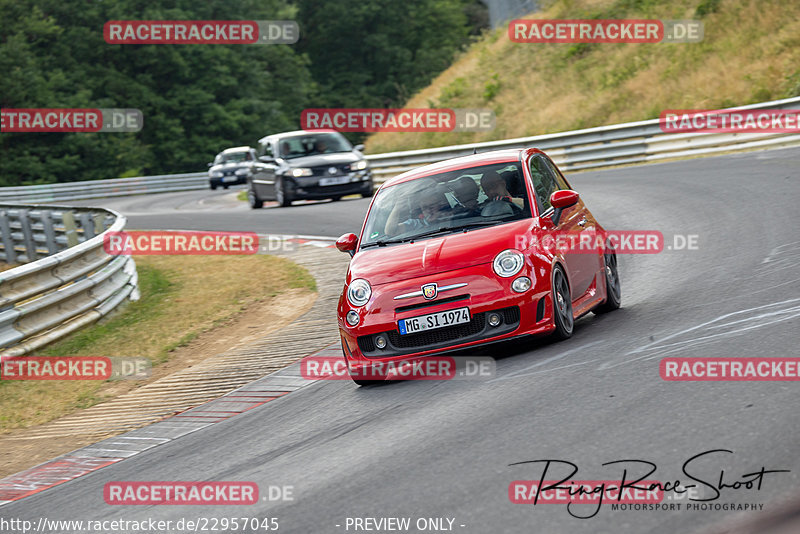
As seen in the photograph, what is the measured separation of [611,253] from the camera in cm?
973

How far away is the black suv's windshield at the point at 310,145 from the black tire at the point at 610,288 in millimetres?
15817

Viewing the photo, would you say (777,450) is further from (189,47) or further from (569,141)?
(189,47)

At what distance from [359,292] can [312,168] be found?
16445 mm

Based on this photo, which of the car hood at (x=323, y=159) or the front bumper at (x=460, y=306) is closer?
the front bumper at (x=460, y=306)

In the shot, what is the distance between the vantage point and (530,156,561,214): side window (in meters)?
8.93

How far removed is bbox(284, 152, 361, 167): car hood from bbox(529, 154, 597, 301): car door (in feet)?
48.4

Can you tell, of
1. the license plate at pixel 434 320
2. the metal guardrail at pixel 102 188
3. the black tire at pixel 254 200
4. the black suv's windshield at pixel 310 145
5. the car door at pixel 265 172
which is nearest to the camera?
the license plate at pixel 434 320

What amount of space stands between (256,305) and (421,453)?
25.5ft

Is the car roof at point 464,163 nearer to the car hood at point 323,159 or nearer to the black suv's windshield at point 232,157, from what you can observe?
the car hood at point 323,159

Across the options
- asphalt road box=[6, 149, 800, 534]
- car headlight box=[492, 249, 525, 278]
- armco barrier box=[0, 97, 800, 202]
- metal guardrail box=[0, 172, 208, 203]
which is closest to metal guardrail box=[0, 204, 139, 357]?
asphalt road box=[6, 149, 800, 534]

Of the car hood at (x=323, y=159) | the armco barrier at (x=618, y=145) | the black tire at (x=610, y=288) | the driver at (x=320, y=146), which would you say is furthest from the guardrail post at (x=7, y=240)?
the black tire at (x=610, y=288)

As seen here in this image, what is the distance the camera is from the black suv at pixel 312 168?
79.6 ft

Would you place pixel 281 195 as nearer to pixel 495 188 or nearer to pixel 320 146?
pixel 320 146

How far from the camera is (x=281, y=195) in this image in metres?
25.1
